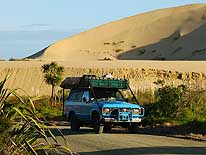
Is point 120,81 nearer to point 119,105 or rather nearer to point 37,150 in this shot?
point 119,105

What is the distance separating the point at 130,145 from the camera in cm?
1862

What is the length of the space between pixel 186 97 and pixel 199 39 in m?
Result: 87.8

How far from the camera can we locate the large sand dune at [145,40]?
371 feet

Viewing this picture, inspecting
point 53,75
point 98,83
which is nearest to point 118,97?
point 98,83

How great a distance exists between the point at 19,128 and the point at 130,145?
866cm

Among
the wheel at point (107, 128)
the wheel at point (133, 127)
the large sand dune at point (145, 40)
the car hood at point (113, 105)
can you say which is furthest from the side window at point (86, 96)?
the large sand dune at point (145, 40)

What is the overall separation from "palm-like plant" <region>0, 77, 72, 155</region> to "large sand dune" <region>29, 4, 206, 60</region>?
91.6 meters

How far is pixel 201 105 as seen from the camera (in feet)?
92.5

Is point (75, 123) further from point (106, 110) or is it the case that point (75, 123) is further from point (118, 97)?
point (106, 110)

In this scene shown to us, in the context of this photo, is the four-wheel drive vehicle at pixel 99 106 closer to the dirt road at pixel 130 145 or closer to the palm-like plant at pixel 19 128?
the dirt road at pixel 130 145

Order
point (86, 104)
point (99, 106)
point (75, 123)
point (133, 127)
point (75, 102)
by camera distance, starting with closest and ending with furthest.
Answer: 1. point (99, 106)
2. point (133, 127)
3. point (86, 104)
4. point (75, 123)
5. point (75, 102)

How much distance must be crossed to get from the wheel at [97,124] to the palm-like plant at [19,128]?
12.6 meters

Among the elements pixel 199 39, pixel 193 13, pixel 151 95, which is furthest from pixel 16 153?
pixel 193 13

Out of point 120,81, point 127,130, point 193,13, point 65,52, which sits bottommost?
point 127,130
